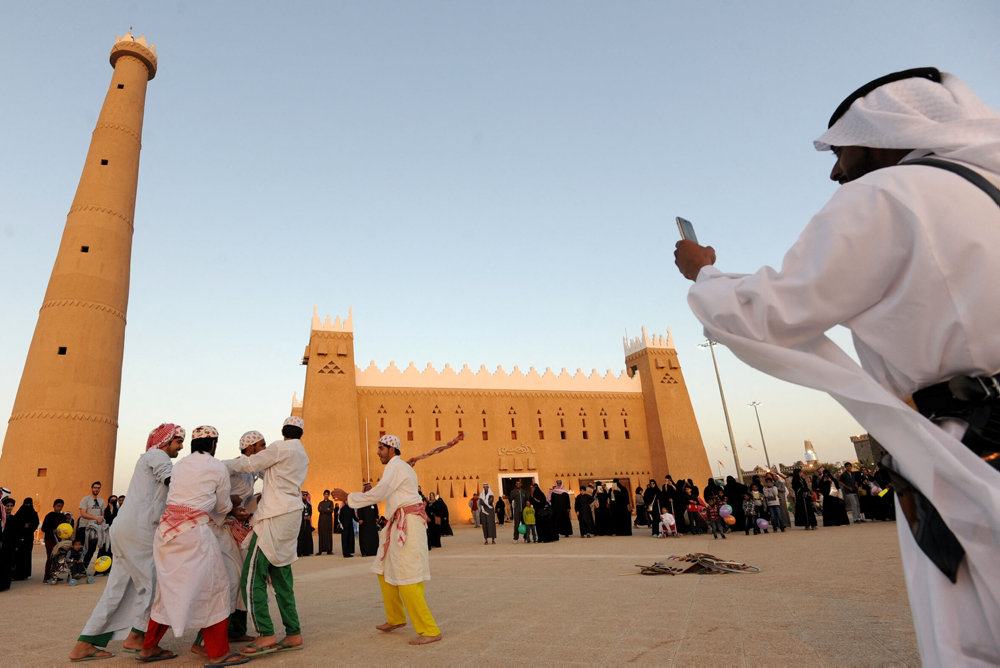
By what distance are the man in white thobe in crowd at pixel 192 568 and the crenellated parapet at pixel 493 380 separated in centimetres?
2129

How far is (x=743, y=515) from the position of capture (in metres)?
12.6

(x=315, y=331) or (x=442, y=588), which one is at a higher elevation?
(x=315, y=331)

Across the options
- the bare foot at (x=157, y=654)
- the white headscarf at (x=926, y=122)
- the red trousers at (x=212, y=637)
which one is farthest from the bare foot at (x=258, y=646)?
the white headscarf at (x=926, y=122)

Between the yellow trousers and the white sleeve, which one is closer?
Result: the white sleeve

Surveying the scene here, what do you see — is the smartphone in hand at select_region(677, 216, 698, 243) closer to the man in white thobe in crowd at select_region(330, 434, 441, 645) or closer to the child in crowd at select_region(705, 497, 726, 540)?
the man in white thobe in crowd at select_region(330, 434, 441, 645)

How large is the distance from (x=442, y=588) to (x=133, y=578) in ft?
10.6

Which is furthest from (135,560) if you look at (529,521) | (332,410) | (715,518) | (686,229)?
(332,410)

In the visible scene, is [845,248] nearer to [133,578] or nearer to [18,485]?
[133,578]

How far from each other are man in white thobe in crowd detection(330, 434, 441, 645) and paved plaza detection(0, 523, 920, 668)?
176 mm

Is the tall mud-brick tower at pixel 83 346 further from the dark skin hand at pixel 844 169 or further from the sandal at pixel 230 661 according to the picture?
the dark skin hand at pixel 844 169

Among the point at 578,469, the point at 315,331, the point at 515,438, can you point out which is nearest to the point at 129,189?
the point at 315,331

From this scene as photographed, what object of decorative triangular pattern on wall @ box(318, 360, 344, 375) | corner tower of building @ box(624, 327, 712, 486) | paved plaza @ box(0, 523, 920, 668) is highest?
decorative triangular pattern on wall @ box(318, 360, 344, 375)

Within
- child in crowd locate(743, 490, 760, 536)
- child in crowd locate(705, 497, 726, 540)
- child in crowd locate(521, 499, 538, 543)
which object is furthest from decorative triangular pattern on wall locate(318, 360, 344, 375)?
child in crowd locate(743, 490, 760, 536)

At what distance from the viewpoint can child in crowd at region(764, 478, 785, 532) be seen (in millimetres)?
12430
